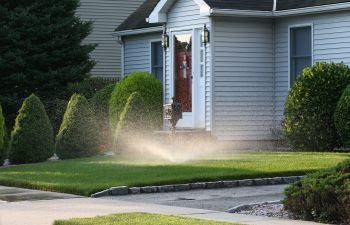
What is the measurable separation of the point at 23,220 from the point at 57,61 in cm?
2018

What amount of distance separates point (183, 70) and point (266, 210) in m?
15.2

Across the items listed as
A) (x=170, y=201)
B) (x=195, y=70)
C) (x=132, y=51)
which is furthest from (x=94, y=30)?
(x=170, y=201)

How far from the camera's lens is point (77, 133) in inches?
977

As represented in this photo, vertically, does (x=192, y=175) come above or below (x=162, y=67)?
below

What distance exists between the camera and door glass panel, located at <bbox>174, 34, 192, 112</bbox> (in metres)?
28.7

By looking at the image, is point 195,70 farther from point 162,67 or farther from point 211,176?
point 211,176

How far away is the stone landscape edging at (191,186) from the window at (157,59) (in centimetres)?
1462

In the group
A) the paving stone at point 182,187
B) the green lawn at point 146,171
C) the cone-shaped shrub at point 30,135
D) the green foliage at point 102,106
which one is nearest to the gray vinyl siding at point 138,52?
the green foliage at point 102,106

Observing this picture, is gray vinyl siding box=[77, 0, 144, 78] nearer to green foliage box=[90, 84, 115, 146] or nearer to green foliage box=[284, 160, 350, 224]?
green foliage box=[90, 84, 115, 146]

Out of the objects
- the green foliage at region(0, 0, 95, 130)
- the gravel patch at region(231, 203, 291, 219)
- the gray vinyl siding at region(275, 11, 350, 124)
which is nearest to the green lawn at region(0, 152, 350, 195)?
the gravel patch at region(231, 203, 291, 219)

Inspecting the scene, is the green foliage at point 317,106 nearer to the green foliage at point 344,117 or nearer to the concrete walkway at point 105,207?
the green foliage at point 344,117

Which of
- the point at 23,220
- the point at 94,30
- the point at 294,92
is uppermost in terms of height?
the point at 94,30

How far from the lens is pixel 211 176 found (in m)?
18.2

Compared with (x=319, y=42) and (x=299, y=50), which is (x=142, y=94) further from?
(x=319, y=42)
